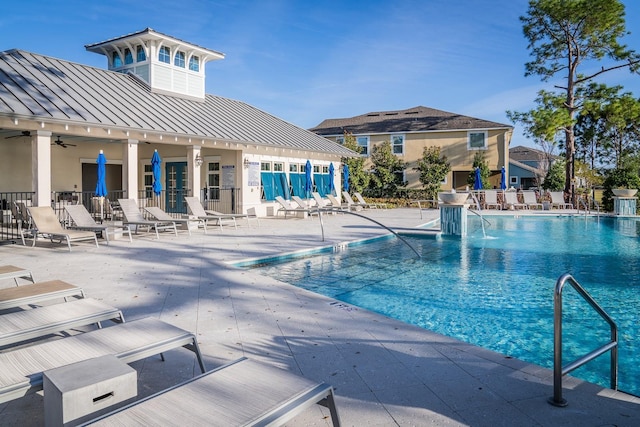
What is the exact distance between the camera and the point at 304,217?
1928 cm

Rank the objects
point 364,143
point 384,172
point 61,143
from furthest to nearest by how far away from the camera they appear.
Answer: point 364,143
point 384,172
point 61,143

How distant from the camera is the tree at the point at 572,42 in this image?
2354cm

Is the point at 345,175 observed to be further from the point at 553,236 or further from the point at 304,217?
the point at 553,236

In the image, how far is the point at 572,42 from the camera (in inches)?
991

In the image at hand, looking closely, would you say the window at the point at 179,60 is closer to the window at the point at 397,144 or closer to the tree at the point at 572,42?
the window at the point at 397,144

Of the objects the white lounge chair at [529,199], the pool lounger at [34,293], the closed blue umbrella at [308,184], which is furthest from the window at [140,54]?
the white lounge chair at [529,199]

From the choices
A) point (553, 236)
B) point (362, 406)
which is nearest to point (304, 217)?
point (553, 236)

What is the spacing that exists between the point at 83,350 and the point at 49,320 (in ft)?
2.53

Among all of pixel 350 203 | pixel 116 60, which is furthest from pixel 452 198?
pixel 116 60

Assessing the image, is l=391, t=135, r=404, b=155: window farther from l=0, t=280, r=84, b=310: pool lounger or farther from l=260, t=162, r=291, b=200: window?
l=0, t=280, r=84, b=310: pool lounger

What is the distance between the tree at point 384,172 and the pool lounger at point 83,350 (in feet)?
88.4

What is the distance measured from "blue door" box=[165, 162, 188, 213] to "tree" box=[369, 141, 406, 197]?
13.7 m

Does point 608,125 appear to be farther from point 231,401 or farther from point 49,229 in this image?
point 231,401

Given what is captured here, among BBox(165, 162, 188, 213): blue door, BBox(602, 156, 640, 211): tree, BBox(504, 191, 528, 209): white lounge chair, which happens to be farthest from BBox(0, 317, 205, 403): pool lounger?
BBox(602, 156, 640, 211): tree
